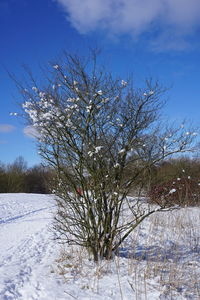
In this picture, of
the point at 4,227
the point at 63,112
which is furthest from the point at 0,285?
the point at 4,227

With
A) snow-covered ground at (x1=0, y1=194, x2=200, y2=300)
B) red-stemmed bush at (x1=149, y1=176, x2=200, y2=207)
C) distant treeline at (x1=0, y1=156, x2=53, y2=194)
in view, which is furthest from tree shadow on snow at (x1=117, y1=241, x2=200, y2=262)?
distant treeline at (x1=0, y1=156, x2=53, y2=194)

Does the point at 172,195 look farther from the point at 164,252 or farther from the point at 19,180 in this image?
the point at 19,180

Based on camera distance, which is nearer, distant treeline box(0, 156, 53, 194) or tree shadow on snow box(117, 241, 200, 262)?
tree shadow on snow box(117, 241, 200, 262)

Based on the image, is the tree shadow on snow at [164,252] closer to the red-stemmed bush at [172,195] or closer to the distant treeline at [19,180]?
the red-stemmed bush at [172,195]

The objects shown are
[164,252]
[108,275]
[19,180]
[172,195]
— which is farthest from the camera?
[19,180]

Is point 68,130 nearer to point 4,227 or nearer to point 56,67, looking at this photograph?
point 56,67

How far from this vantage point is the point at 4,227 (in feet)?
28.0

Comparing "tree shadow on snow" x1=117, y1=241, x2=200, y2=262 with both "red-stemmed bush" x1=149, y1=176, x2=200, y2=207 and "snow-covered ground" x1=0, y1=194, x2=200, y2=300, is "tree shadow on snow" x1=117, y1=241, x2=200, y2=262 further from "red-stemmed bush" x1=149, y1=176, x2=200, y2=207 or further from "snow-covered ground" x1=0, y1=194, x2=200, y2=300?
"red-stemmed bush" x1=149, y1=176, x2=200, y2=207

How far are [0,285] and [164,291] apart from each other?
1950 mm

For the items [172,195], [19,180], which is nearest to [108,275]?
[172,195]

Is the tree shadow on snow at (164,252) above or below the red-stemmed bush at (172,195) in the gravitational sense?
below

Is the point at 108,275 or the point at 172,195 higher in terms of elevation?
the point at 172,195

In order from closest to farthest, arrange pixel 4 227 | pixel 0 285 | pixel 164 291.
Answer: pixel 164 291 < pixel 0 285 < pixel 4 227

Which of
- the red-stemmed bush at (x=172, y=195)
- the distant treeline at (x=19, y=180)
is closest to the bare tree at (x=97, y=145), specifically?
the red-stemmed bush at (x=172, y=195)
